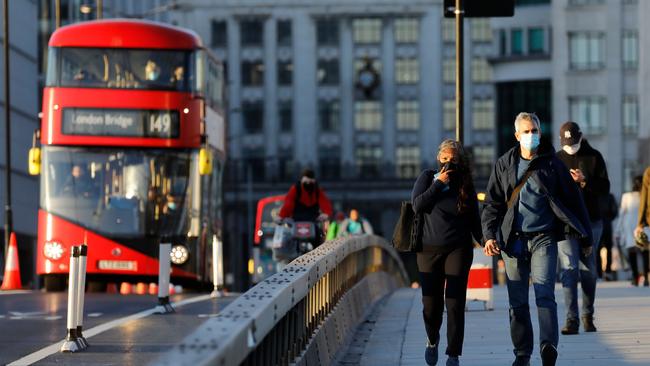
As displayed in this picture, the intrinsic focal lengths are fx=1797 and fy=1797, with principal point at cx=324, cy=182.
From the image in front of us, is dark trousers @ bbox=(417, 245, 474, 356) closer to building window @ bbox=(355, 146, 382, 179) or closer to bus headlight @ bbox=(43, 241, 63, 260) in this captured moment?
bus headlight @ bbox=(43, 241, 63, 260)

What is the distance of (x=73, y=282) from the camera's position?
1547cm

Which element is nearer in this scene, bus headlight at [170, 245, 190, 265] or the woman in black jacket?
the woman in black jacket

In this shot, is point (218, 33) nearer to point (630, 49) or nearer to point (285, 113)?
point (285, 113)

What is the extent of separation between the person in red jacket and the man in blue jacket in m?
13.3

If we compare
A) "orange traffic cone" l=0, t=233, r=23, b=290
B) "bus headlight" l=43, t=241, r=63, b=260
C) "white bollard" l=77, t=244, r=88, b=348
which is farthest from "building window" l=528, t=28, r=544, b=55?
"white bollard" l=77, t=244, r=88, b=348

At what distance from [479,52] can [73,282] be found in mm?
103006

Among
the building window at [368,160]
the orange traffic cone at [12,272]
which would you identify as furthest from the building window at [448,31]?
the orange traffic cone at [12,272]

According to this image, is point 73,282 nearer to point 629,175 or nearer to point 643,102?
point 643,102

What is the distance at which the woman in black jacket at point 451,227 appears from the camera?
40.6 ft

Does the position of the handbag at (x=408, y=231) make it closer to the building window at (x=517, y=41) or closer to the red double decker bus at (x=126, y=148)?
the red double decker bus at (x=126, y=148)

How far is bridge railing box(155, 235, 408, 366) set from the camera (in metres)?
6.71

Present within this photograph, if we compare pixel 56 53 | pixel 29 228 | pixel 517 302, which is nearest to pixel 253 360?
pixel 517 302

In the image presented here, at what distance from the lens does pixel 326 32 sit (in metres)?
119

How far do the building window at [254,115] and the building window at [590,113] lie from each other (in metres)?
33.5
